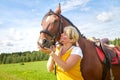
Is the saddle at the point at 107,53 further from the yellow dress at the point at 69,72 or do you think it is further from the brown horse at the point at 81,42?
A: the yellow dress at the point at 69,72

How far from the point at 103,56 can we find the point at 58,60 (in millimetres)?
1744

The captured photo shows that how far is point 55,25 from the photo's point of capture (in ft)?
17.6

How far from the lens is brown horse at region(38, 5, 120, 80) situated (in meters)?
5.19

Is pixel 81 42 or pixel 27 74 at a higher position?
pixel 81 42

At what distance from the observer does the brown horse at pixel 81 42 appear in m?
5.19

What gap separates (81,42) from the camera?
562 centimetres

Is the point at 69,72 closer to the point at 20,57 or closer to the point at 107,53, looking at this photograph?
the point at 107,53

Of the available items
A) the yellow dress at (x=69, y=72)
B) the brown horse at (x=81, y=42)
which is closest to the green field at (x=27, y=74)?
the brown horse at (x=81, y=42)

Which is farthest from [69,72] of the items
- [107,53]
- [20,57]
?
[20,57]

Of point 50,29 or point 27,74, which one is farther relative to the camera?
point 27,74

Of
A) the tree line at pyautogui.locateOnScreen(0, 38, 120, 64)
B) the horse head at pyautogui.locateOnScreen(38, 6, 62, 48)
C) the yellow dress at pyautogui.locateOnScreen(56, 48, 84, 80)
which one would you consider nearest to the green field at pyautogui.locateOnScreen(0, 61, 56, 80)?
the horse head at pyautogui.locateOnScreen(38, 6, 62, 48)

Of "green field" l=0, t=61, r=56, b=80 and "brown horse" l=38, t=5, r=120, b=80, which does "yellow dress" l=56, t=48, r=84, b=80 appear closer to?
"brown horse" l=38, t=5, r=120, b=80

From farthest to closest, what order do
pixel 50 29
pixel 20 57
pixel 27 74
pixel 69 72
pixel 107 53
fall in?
pixel 20 57 < pixel 27 74 < pixel 107 53 < pixel 50 29 < pixel 69 72

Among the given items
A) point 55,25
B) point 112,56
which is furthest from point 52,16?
point 112,56
